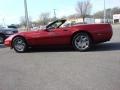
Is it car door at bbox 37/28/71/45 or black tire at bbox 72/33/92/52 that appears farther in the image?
car door at bbox 37/28/71/45

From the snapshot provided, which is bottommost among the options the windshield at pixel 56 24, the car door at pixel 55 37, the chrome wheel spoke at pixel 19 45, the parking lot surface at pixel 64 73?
the parking lot surface at pixel 64 73

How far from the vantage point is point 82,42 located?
389 inches

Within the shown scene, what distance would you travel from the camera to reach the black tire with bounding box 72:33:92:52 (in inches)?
387

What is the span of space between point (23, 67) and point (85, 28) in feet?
10.4

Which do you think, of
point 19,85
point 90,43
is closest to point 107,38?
point 90,43

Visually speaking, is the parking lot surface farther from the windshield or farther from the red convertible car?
the windshield

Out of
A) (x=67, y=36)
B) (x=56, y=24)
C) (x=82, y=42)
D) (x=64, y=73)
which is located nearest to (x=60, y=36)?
(x=67, y=36)

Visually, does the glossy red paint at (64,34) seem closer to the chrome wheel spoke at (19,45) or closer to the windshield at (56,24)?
the windshield at (56,24)

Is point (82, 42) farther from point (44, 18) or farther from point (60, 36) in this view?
point (44, 18)

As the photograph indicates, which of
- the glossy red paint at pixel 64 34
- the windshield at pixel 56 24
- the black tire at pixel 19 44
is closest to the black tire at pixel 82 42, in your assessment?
the glossy red paint at pixel 64 34

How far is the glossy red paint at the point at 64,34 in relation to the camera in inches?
386

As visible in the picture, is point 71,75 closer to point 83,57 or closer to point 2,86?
point 2,86

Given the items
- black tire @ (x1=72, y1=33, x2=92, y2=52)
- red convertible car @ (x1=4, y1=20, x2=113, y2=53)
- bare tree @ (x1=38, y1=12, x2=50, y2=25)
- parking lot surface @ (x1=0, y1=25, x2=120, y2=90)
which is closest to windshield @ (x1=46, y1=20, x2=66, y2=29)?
red convertible car @ (x1=4, y1=20, x2=113, y2=53)

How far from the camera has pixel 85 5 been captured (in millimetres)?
80875
